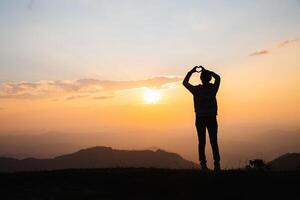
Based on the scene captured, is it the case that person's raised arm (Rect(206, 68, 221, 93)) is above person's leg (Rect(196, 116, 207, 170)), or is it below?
above

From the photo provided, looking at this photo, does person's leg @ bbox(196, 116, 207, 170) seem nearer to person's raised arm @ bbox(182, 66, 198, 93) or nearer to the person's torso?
the person's torso

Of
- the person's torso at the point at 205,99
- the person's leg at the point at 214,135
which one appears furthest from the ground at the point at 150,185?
the person's torso at the point at 205,99

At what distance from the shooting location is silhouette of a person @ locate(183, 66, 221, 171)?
14383mm

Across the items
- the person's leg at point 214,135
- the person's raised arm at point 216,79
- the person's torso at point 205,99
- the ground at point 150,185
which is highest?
the person's raised arm at point 216,79

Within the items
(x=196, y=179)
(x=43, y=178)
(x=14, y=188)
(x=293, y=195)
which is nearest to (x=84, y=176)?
(x=43, y=178)

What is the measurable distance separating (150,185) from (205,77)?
13.2 feet

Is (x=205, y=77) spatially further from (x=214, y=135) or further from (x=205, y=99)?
(x=214, y=135)

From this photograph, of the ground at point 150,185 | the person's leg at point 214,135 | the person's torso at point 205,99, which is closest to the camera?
the ground at point 150,185

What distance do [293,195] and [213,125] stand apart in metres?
3.68

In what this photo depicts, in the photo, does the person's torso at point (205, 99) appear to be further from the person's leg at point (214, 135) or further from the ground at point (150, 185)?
the ground at point (150, 185)

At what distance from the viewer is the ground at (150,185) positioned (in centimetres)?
1184

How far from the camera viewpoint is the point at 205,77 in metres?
14.4

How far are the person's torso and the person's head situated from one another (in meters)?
0.16

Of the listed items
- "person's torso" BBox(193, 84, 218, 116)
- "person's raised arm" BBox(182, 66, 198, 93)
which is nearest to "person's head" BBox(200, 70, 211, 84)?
"person's torso" BBox(193, 84, 218, 116)
